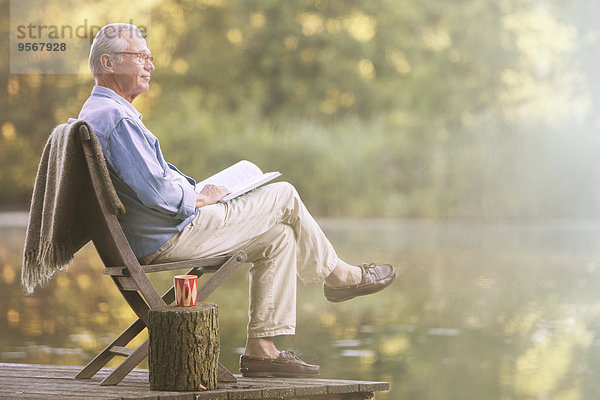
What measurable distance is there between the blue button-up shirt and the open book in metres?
0.09

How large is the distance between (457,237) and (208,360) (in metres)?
12.5

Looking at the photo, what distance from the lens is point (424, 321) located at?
8.35 meters

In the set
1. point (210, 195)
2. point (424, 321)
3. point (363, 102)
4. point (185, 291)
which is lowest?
point (185, 291)

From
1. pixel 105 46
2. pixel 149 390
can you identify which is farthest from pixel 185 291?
pixel 105 46

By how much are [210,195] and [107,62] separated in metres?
0.40

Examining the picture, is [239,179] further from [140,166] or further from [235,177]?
[140,166]

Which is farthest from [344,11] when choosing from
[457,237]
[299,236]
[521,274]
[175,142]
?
Result: [299,236]

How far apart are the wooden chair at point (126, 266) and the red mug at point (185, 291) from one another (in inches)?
0.9

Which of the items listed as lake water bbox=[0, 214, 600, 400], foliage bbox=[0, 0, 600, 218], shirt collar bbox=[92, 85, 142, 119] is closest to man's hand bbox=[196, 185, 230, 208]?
shirt collar bbox=[92, 85, 142, 119]

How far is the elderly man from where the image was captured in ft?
8.47

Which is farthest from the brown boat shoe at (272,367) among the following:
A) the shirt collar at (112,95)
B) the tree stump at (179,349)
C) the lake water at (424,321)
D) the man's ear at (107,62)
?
the lake water at (424,321)

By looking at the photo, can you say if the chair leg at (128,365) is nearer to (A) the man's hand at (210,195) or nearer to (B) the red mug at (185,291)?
(B) the red mug at (185,291)

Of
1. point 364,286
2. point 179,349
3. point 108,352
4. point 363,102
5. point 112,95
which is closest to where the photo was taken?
point 179,349

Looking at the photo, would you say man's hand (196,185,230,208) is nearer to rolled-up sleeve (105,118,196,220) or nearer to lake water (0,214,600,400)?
rolled-up sleeve (105,118,196,220)
